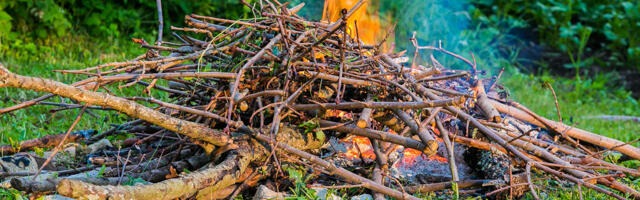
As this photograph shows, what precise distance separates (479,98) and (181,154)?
166cm

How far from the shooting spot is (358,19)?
399 cm

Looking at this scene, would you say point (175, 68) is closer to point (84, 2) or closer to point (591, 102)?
point (84, 2)

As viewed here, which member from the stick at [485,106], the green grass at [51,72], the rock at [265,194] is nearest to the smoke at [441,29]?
the stick at [485,106]

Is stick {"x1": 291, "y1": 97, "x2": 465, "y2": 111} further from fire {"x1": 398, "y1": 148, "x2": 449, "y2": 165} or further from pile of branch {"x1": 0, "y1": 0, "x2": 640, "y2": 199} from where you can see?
fire {"x1": 398, "y1": 148, "x2": 449, "y2": 165}

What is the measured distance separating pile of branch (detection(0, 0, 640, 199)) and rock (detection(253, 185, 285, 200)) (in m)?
0.09

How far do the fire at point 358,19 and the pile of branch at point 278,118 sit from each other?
305 mm

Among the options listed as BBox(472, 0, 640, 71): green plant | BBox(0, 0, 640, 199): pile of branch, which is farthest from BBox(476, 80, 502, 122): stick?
BBox(472, 0, 640, 71): green plant

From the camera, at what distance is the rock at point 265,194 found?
8.44ft

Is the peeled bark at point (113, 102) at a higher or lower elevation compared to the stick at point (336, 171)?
higher

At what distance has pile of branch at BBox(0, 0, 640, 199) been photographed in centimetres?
248

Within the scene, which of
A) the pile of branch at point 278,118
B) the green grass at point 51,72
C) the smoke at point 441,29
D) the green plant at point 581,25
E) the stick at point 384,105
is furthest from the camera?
the green plant at point 581,25

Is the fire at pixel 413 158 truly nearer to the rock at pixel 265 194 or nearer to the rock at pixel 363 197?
the rock at pixel 363 197

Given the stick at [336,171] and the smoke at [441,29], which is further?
the smoke at [441,29]

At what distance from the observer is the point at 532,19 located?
26.3ft
